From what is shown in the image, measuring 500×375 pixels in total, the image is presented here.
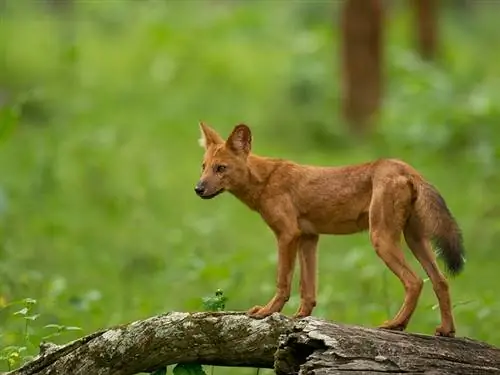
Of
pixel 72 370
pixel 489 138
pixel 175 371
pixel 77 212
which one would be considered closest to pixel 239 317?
pixel 175 371

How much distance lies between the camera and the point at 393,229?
7.17 meters

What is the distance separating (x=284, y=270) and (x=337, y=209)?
1.79ft

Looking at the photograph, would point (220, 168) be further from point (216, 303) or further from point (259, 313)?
point (259, 313)

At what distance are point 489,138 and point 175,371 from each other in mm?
10713

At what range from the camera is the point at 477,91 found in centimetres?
2036

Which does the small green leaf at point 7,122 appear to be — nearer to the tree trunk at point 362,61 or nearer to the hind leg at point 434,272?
the hind leg at point 434,272

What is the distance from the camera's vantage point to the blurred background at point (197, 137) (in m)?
11.0

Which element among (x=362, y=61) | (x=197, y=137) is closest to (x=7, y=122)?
(x=197, y=137)

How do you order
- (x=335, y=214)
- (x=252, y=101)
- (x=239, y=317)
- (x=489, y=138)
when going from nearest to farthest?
(x=239, y=317), (x=335, y=214), (x=489, y=138), (x=252, y=101)

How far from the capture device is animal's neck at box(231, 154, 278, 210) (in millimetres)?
7719

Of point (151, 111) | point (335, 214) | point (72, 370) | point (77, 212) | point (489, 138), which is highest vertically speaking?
point (151, 111)

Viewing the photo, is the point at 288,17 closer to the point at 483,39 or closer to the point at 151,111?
the point at 483,39

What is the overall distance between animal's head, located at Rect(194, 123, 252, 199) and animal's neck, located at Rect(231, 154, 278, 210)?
34mm

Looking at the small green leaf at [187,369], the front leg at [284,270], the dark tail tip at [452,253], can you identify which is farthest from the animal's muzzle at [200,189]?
the dark tail tip at [452,253]
